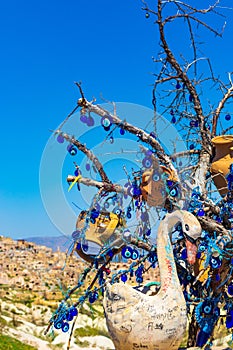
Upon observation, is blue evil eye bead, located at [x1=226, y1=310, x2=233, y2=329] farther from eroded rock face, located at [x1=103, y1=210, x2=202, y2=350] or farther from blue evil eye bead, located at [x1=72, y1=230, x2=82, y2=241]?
blue evil eye bead, located at [x1=72, y1=230, x2=82, y2=241]

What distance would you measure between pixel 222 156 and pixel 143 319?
1931 millimetres

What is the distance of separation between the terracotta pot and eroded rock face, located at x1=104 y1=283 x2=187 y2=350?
149 centimetres

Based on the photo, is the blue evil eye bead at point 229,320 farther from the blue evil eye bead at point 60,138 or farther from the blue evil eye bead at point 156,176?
the blue evil eye bead at point 60,138

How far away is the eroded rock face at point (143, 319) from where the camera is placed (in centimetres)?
360

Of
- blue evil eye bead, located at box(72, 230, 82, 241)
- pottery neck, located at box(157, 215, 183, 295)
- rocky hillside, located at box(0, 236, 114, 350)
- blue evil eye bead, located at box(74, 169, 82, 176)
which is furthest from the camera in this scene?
rocky hillside, located at box(0, 236, 114, 350)

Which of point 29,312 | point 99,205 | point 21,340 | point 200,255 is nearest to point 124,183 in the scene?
point 99,205

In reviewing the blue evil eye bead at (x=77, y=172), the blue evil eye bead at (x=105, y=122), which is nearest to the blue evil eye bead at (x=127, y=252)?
the blue evil eye bead at (x=77, y=172)

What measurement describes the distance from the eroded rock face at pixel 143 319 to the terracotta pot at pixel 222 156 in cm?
149

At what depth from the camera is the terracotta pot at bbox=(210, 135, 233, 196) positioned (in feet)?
15.6

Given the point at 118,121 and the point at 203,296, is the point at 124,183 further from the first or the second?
the point at 203,296

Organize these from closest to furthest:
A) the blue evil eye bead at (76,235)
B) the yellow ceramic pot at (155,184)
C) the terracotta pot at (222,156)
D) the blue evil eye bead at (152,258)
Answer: the yellow ceramic pot at (155,184)
the blue evil eye bead at (76,235)
the terracotta pot at (222,156)
the blue evil eye bead at (152,258)

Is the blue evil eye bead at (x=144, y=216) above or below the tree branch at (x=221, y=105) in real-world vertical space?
below

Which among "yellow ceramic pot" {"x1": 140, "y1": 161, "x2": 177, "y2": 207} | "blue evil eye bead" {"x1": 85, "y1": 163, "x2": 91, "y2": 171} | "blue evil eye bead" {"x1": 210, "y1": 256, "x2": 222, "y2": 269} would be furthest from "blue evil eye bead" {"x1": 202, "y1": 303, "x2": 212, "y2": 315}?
"blue evil eye bead" {"x1": 85, "y1": 163, "x2": 91, "y2": 171}

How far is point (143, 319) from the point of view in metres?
3.60
